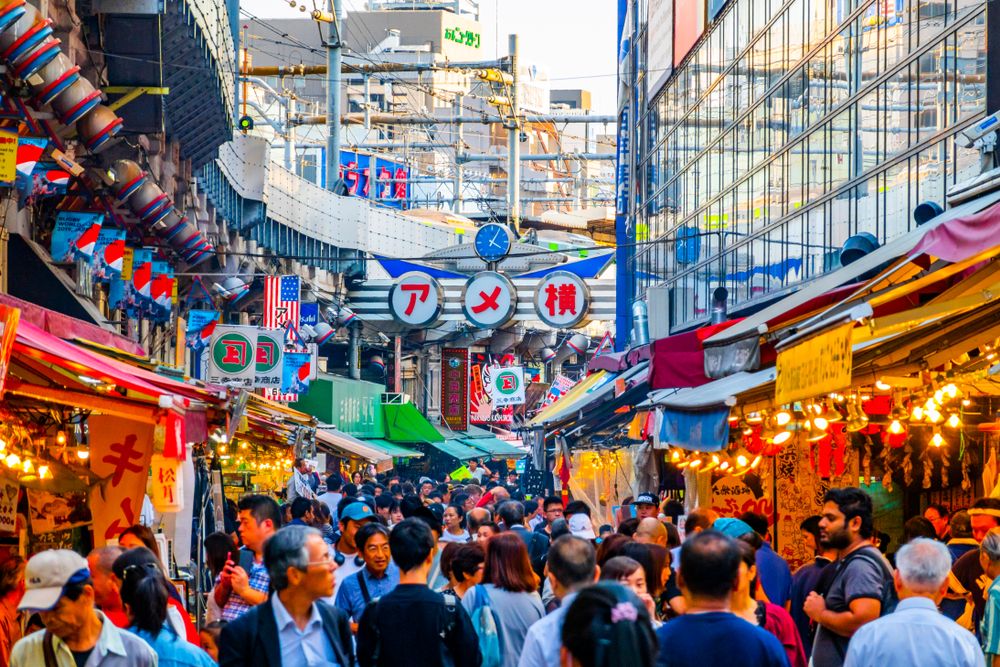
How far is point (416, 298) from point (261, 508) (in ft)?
76.4

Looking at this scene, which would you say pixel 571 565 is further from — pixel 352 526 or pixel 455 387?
pixel 455 387

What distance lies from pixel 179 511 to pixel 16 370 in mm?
3258

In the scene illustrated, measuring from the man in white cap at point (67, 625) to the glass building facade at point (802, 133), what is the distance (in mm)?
10776

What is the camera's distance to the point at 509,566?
8406 mm

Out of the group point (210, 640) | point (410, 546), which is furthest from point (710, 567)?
point (210, 640)

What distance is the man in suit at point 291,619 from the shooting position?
255 inches

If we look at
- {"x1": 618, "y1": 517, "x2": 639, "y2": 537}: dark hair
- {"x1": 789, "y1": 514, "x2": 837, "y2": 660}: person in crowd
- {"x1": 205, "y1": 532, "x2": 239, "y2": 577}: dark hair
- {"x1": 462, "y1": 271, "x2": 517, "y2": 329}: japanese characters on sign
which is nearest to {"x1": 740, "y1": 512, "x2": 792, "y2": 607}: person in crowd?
{"x1": 789, "y1": 514, "x2": 837, "y2": 660}: person in crowd

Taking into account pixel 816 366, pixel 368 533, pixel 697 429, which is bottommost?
pixel 368 533

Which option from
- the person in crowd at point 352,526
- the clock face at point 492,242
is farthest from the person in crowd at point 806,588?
the clock face at point 492,242

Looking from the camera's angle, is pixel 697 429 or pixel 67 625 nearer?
pixel 67 625

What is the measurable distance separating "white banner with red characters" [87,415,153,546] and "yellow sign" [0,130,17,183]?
2.31 m

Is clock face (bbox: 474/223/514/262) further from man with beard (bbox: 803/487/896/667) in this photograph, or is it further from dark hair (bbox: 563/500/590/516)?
man with beard (bbox: 803/487/896/667)

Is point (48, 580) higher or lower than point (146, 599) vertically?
higher

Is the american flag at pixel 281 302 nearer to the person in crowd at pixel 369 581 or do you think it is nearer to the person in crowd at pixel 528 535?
the person in crowd at pixel 528 535
